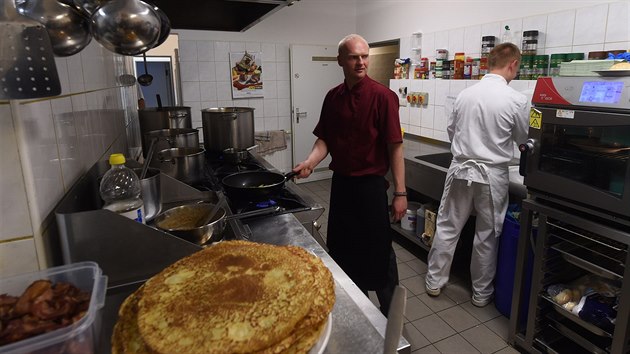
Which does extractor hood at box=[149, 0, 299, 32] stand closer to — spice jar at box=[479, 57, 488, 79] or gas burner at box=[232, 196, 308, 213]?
gas burner at box=[232, 196, 308, 213]

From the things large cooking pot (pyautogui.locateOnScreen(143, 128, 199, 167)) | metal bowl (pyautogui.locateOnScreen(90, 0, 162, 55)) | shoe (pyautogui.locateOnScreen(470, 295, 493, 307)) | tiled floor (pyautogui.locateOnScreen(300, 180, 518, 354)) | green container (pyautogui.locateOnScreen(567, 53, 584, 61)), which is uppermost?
green container (pyautogui.locateOnScreen(567, 53, 584, 61))

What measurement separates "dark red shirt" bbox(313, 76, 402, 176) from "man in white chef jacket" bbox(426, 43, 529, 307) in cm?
62

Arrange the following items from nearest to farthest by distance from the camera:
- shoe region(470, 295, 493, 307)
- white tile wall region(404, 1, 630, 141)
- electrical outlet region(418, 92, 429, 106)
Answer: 1. white tile wall region(404, 1, 630, 141)
2. shoe region(470, 295, 493, 307)
3. electrical outlet region(418, 92, 429, 106)

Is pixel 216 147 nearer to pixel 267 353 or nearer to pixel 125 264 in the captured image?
pixel 125 264

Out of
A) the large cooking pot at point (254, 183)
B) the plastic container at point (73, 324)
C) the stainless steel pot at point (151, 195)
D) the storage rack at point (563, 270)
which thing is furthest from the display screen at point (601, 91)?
the plastic container at point (73, 324)

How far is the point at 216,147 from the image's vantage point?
234cm

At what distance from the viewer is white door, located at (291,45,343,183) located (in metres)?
4.65

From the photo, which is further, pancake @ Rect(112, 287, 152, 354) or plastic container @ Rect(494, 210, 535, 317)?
plastic container @ Rect(494, 210, 535, 317)

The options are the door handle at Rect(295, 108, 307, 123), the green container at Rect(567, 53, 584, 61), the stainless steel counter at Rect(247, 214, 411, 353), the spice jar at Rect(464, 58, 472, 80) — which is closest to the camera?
the stainless steel counter at Rect(247, 214, 411, 353)

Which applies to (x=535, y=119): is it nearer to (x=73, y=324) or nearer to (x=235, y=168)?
(x=235, y=168)

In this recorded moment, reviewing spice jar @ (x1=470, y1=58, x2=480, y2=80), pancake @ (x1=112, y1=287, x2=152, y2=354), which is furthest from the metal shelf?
pancake @ (x1=112, y1=287, x2=152, y2=354)

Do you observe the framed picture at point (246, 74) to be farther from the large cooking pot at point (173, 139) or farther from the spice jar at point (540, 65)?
the spice jar at point (540, 65)

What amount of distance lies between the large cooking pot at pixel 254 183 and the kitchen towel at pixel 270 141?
117 inches

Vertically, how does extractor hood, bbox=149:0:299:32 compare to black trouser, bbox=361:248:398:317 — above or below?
above
